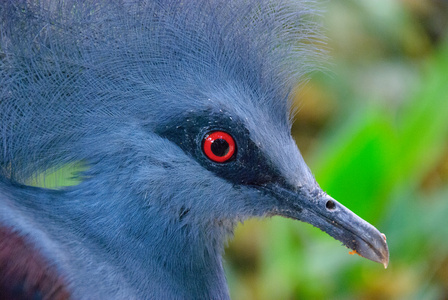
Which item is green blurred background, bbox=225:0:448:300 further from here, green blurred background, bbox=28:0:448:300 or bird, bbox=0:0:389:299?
bird, bbox=0:0:389:299

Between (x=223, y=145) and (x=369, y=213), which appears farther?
(x=369, y=213)

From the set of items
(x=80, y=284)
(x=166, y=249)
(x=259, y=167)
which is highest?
(x=259, y=167)

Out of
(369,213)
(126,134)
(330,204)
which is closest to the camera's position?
(126,134)

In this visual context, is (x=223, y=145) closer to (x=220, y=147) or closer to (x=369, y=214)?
(x=220, y=147)

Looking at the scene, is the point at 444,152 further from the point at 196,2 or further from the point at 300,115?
the point at 196,2

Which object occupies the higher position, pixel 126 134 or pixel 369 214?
pixel 369 214

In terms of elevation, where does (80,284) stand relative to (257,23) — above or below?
below

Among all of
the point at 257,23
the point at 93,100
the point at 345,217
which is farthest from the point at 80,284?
the point at 257,23

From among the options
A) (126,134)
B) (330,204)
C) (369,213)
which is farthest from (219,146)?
(369,213)
